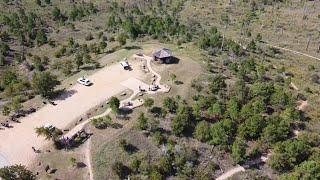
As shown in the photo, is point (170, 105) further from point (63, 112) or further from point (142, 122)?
point (63, 112)

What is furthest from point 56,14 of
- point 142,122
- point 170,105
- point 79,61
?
point 142,122

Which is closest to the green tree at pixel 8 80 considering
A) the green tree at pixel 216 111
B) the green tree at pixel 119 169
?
the green tree at pixel 119 169

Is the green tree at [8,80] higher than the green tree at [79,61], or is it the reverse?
the green tree at [79,61]

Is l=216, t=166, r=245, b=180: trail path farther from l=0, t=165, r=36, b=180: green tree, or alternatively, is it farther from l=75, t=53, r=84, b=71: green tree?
l=75, t=53, r=84, b=71: green tree

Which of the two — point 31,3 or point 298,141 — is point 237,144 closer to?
point 298,141

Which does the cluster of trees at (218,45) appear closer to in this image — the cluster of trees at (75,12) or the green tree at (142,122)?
the green tree at (142,122)

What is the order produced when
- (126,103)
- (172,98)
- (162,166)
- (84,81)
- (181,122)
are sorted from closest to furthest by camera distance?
(162,166) → (181,122) → (126,103) → (172,98) → (84,81)

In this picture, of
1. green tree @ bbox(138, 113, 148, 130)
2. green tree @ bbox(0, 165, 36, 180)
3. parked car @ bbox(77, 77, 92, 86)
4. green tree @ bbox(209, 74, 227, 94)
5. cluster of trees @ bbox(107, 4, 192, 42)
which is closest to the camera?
green tree @ bbox(0, 165, 36, 180)

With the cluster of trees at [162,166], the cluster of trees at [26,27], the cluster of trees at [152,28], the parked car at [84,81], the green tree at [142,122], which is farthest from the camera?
the cluster of trees at [26,27]

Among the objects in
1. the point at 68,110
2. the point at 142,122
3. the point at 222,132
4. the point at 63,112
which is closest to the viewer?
the point at 222,132

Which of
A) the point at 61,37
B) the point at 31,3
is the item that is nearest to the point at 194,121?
the point at 61,37

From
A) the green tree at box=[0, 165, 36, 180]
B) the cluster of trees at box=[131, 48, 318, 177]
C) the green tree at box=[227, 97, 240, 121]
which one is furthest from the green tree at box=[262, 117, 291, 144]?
the green tree at box=[0, 165, 36, 180]

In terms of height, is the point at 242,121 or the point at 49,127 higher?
the point at 49,127
